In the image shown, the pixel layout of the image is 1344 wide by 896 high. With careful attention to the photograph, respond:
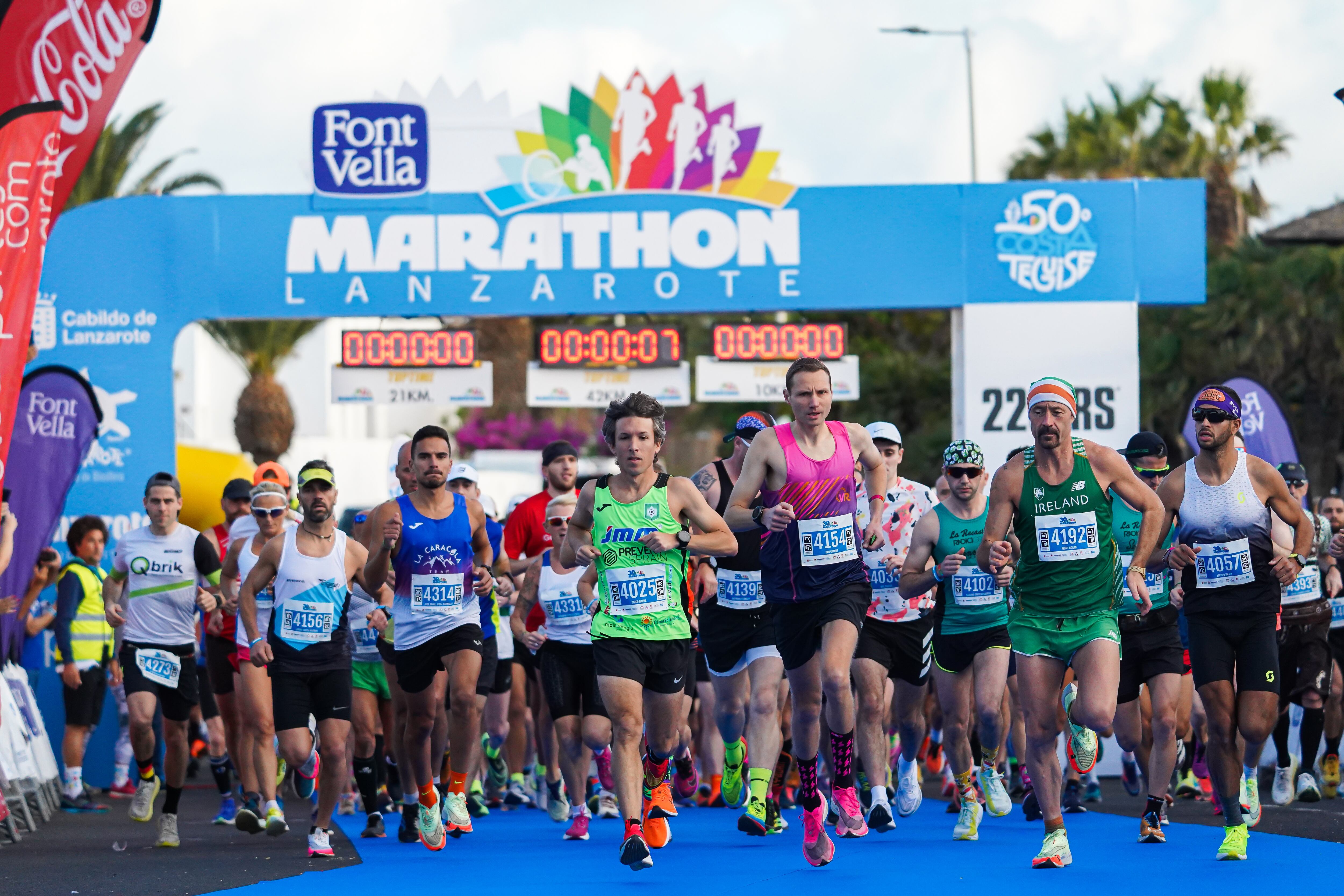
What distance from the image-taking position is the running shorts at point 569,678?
10.2 m

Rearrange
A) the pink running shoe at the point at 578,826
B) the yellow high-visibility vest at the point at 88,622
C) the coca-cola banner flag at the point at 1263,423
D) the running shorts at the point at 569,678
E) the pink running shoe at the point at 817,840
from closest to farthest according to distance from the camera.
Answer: the pink running shoe at the point at 817,840 → the pink running shoe at the point at 578,826 → the running shorts at the point at 569,678 → the yellow high-visibility vest at the point at 88,622 → the coca-cola banner flag at the point at 1263,423

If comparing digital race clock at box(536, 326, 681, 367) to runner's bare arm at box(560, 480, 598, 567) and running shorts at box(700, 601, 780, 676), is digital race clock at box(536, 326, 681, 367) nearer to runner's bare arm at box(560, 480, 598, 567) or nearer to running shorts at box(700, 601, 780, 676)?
running shorts at box(700, 601, 780, 676)

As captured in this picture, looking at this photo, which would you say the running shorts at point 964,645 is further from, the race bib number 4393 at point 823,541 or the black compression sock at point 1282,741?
the black compression sock at point 1282,741

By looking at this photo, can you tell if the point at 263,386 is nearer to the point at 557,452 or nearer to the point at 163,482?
the point at 163,482

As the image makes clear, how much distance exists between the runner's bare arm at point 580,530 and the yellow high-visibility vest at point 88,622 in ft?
22.6

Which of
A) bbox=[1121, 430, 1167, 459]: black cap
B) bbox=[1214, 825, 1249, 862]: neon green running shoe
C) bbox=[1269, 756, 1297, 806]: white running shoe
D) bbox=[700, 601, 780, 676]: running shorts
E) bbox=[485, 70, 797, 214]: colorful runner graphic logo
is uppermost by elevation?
bbox=[485, 70, 797, 214]: colorful runner graphic logo

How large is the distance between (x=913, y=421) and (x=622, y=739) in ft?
84.9

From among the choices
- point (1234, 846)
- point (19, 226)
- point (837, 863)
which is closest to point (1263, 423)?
point (1234, 846)

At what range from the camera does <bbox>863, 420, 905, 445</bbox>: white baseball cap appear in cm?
1055

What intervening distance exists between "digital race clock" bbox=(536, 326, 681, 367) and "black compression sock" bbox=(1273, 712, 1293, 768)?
293 inches

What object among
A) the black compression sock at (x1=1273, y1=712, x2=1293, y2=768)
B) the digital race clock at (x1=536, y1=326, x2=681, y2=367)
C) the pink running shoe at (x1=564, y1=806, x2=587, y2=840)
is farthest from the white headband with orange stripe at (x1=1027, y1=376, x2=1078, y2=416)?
the digital race clock at (x1=536, y1=326, x2=681, y2=367)

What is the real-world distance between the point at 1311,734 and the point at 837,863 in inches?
208

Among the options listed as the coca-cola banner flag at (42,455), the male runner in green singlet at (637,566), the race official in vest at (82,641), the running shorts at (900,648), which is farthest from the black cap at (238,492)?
the running shorts at (900,648)

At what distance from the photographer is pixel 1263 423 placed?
51.0 ft
